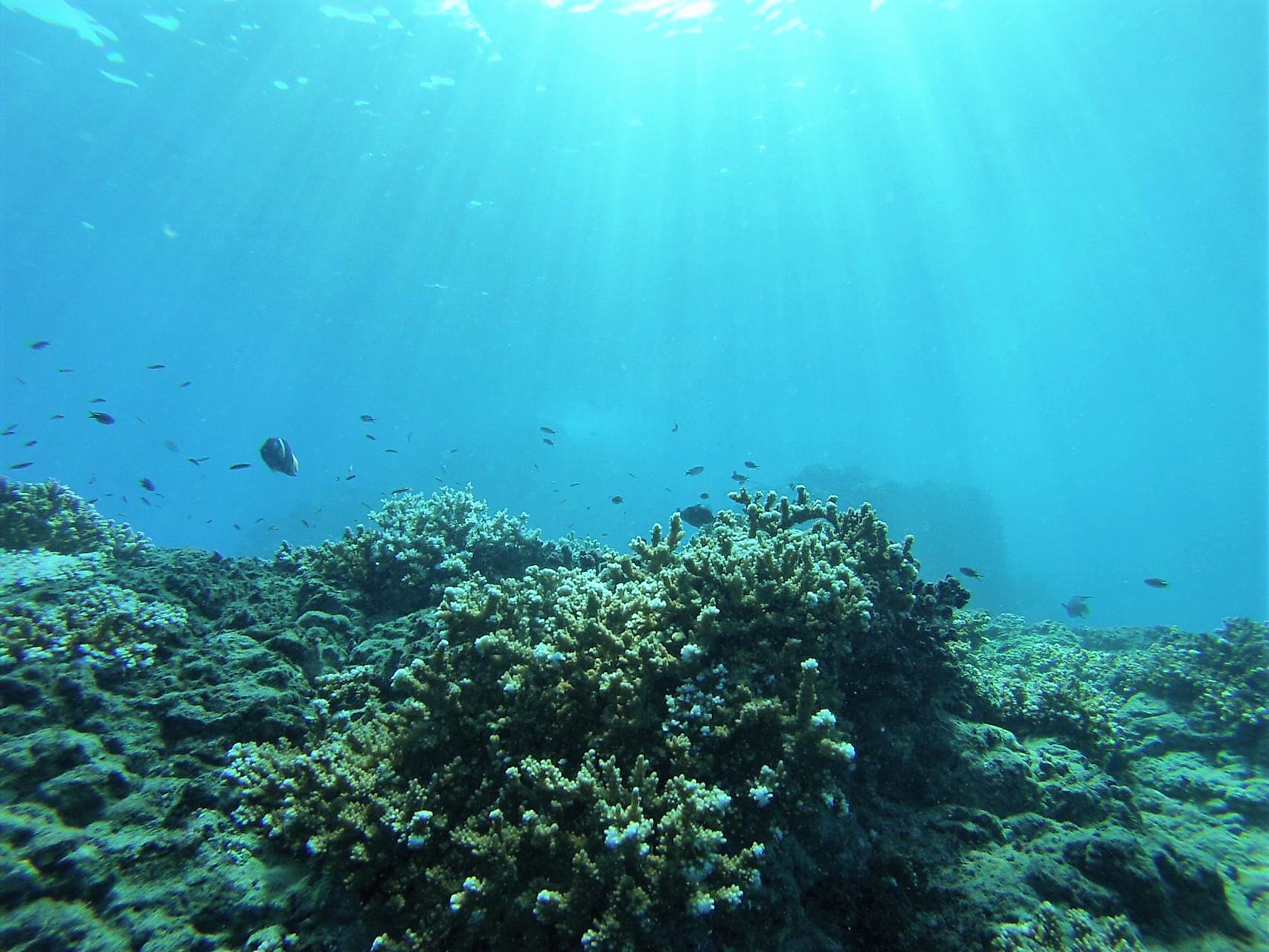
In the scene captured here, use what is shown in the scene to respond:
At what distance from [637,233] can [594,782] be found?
57.1m

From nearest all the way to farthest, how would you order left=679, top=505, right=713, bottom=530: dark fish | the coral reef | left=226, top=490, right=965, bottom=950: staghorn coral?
left=226, top=490, right=965, bottom=950: staghorn coral → the coral reef → left=679, top=505, right=713, bottom=530: dark fish

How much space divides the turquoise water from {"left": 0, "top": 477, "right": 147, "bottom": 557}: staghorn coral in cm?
1438

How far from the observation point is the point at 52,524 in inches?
349

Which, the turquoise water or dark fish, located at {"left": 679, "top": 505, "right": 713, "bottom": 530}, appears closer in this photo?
dark fish, located at {"left": 679, "top": 505, "right": 713, "bottom": 530}

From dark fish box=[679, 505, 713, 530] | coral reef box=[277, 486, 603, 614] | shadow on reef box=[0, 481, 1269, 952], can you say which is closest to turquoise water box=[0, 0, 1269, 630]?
dark fish box=[679, 505, 713, 530]

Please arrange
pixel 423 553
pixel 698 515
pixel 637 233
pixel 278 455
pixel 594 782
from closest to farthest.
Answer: pixel 594 782 < pixel 423 553 < pixel 278 455 < pixel 698 515 < pixel 637 233

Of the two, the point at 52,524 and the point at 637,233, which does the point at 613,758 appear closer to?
the point at 52,524

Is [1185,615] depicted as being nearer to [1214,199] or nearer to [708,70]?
[1214,199]

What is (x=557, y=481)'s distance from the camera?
100438mm

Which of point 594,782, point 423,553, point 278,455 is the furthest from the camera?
point 278,455

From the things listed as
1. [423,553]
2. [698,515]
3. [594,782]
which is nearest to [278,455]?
[423,553]

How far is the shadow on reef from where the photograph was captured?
2.92 meters

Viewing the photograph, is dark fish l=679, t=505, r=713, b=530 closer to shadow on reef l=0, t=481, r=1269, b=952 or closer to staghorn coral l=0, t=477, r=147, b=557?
shadow on reef l=0, t=481, r=1269, b=952


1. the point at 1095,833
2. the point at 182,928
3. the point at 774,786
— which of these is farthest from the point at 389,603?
the point at 1095,833
